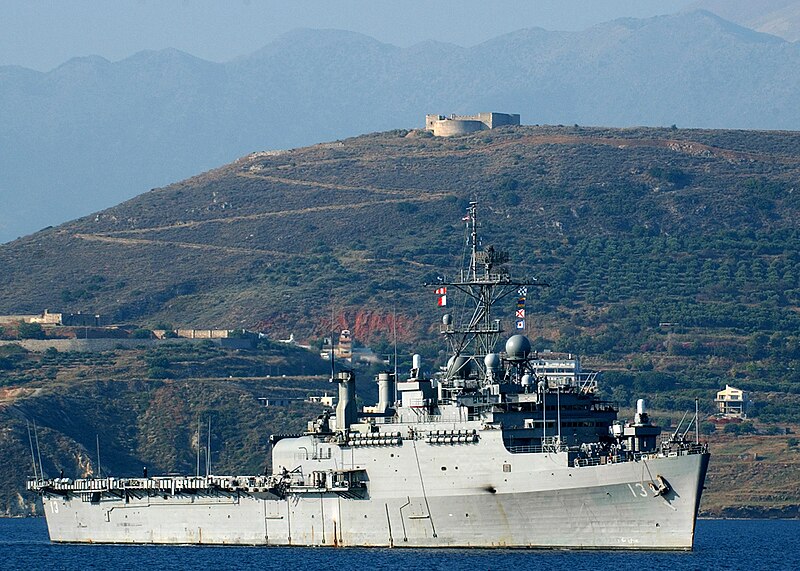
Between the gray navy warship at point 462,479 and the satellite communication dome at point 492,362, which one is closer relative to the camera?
the gray navy warship at point 462,479

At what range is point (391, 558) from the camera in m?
70.5

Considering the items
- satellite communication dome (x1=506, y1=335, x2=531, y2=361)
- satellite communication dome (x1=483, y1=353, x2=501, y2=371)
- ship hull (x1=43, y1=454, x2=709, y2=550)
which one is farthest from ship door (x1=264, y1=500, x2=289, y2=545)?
satellite communication dome (x1=506, y1=335, x2=531, y2=361)

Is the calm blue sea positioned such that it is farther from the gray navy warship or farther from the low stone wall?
the low stone wall

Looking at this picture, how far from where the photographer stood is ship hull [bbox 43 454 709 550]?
224 feet

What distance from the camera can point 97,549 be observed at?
8294cm

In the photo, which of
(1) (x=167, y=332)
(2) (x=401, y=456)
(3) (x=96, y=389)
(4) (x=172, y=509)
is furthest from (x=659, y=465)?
(1) (x=167, y=332)

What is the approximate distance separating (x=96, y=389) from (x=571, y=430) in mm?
81070

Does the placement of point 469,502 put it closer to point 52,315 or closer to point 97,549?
point 97,549

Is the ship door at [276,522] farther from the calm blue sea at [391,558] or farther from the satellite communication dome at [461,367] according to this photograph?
the satellite communication dome at [461,367]

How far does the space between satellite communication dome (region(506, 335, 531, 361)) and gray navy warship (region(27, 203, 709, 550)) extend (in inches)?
2.9

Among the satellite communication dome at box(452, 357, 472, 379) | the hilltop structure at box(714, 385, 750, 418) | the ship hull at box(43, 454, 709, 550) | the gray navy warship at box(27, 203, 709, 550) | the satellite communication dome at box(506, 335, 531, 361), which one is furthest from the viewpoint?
the hilltop structure at box(714, 385, 750, 418)

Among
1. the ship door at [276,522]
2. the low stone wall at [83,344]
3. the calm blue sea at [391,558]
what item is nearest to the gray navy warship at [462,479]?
the ship door at [276,522]

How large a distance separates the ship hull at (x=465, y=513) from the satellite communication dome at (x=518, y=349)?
6.40 m

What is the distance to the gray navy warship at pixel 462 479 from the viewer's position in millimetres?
68625
